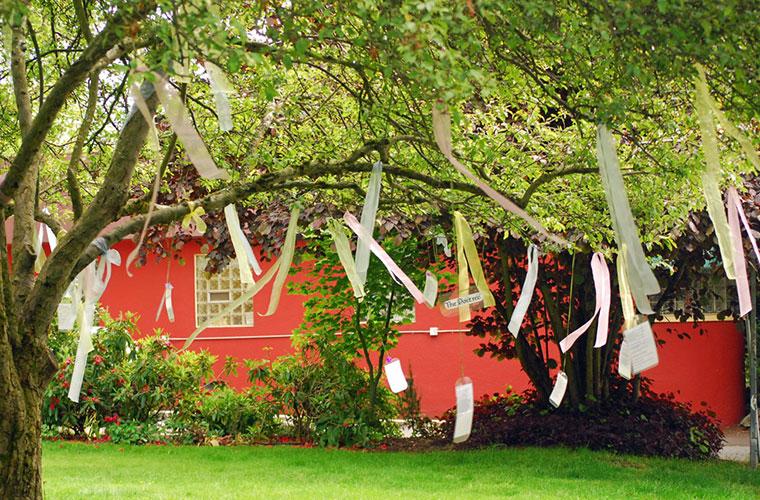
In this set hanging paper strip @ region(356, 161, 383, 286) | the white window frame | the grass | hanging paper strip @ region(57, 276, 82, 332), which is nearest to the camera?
hanging paper strip @ region(356, 161, 383, 286)

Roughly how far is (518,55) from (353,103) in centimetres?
217

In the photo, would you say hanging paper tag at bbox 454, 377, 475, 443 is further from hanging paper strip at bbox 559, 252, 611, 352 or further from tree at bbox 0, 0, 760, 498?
tree at bbox 0, 0, 760, 498

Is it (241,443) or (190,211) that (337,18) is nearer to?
(190,211)

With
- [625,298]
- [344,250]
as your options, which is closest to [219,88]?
[344,250]

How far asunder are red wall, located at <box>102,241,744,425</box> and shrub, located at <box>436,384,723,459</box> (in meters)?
2.76

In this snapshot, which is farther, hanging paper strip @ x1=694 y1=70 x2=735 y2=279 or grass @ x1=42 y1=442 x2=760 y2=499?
grass @ x1=42 y1=442 x2=760 y2=499

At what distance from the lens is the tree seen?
3.55 metres

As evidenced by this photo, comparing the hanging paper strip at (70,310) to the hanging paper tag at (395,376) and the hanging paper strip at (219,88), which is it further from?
the hanging paper strip at (219,88)

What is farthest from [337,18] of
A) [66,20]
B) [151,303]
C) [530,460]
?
[151,303]

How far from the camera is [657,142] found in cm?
576

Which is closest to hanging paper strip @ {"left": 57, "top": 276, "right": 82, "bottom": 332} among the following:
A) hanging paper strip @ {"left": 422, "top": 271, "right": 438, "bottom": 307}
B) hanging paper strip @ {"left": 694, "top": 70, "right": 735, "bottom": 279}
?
hanging paper strip @ {"left": 422, "top": 271, "right": 438, "bottom": 307}

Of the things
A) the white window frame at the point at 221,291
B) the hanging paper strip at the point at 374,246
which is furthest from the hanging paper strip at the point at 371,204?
the white window frame at the point at 221,291

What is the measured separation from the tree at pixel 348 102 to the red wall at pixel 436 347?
18.9ft

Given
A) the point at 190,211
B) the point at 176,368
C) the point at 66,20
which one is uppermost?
the point at 66,20
